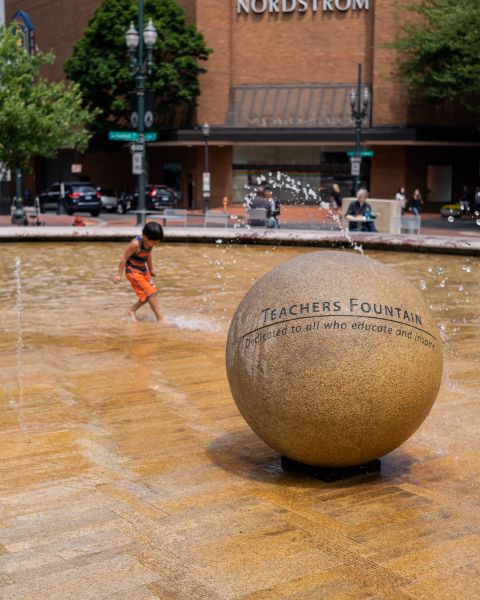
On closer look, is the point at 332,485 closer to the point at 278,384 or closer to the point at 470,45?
the point at 278,384

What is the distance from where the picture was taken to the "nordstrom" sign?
2051 inches

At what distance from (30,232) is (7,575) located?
955 inches

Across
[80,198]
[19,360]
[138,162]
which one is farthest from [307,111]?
[19,360]

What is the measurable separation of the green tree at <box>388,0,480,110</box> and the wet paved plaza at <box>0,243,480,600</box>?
29497 mm

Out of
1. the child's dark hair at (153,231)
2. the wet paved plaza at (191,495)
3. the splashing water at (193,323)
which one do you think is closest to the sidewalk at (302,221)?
the splashing water at (193,323)

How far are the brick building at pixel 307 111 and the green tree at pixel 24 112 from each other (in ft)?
46.9

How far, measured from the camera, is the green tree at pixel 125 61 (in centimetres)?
5231

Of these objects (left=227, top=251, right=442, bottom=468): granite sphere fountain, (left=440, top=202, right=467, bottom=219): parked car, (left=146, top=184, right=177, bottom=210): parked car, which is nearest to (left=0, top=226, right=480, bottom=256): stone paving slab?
(left=227, top=251, right=442, bottom=468): granite sphere fountain

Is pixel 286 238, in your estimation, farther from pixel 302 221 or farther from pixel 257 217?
pixel 302 221

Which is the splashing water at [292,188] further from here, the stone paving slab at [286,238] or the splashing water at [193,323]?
the splashing water at [193,323]

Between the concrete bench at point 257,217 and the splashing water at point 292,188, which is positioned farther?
the splashing water at point 292,188

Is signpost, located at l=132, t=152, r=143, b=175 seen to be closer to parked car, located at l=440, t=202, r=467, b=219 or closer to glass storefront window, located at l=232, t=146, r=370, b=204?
parked car, located at l=440, t=202, r=467, b=219

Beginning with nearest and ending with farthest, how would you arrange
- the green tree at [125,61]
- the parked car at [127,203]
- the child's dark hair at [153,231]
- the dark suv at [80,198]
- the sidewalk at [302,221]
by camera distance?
the child's dark hair at [153,231]
the sidewalk at [302,221]
the dark suv at [80,198]
the parked car at [127,203]
the green tree at [125,61]

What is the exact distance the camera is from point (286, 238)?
25.7 meters
